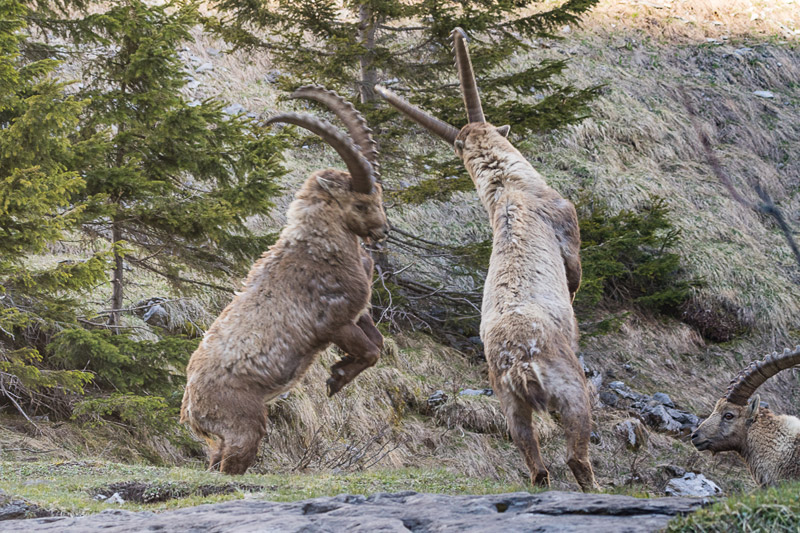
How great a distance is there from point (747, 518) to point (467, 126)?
489 cm

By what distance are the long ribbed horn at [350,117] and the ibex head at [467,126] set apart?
3.89 ft

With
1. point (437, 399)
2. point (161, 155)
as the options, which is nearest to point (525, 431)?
point (437, 399)

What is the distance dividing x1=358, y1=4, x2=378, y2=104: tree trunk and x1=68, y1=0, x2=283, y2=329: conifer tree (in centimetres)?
281

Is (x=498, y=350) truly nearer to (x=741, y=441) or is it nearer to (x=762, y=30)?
(x=741, y=441)

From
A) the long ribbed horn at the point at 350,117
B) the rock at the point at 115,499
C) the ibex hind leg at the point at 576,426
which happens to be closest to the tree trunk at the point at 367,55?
the long ribbed horn at the point at 350,117

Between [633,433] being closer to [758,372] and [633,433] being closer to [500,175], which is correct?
[758,372]

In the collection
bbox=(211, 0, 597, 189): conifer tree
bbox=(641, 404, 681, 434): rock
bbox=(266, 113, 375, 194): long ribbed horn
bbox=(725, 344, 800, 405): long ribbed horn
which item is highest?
bbox=(211, 0, 597, 189): conifer tree

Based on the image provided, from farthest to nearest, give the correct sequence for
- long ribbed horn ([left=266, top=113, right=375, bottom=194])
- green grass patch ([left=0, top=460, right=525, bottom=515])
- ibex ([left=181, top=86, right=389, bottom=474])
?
long ribbed horn ([left=266, top=113, right=375, bottom=194]), ibex ([left=181, top=86, right=389, bottom=474]), green grass patch ([left=0, top=460, right=525, bottom=515])

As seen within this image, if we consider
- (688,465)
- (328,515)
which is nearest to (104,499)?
(328,515)

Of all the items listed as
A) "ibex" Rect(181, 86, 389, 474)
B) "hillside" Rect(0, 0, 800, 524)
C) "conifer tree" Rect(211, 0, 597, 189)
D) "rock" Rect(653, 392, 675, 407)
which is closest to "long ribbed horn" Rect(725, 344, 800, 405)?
"hillside" Rect(0, 0, 800, 524)

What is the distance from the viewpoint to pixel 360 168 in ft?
18.6

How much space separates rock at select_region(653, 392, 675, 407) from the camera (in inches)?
524

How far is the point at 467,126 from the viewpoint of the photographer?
7.05 metres

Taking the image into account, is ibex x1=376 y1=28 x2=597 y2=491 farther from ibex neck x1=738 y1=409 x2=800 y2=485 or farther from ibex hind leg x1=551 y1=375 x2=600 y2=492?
ibex neck x1=738 y1=409 x2=800 y2=485
